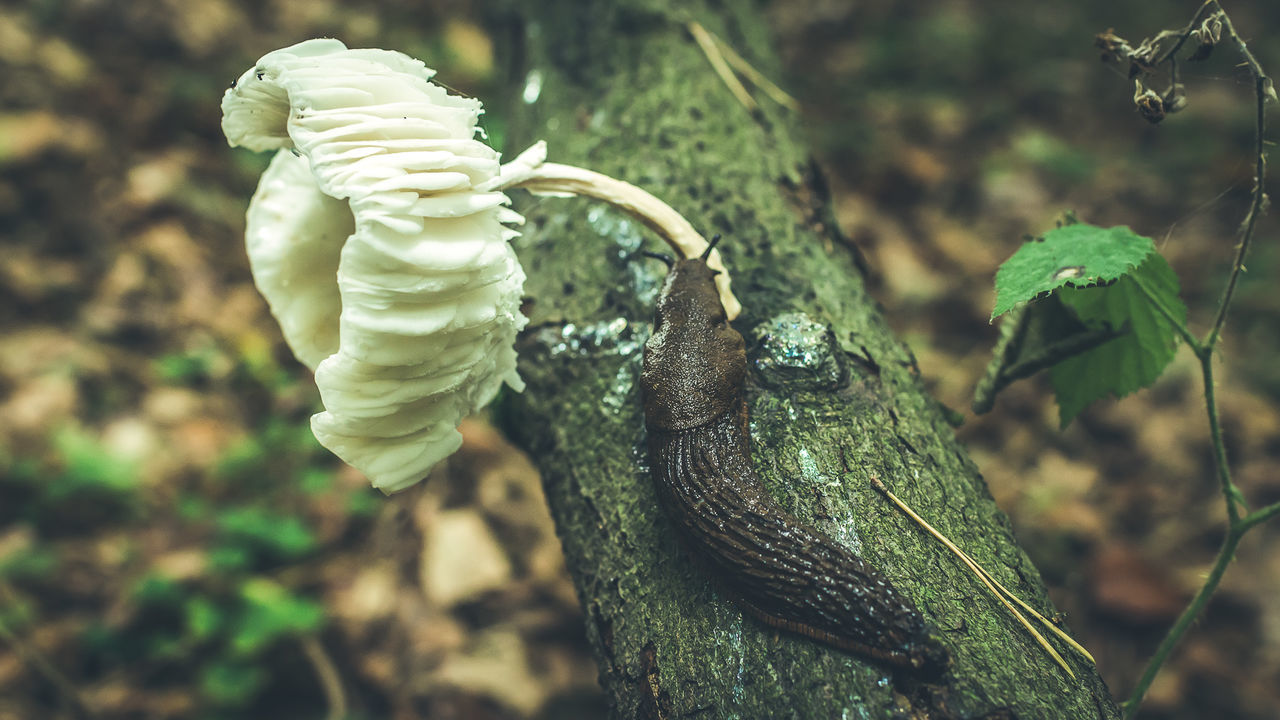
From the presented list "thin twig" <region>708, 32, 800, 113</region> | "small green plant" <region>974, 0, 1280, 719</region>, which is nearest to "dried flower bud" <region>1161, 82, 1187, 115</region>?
"small green plant" <region>974, 0, 1280, 719</region>

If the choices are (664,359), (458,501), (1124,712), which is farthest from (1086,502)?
(458,501)

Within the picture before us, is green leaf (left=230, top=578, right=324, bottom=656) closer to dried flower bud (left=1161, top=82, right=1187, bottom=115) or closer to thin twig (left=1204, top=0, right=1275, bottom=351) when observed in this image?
thin twig (left=1204, top=0, right=1275, bottom=351)

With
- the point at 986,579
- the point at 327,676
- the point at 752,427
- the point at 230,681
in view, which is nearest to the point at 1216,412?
the point at 986,579

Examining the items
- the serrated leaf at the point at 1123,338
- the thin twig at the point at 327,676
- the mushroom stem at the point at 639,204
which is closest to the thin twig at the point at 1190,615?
the serrated leaf at the point at 1123,338

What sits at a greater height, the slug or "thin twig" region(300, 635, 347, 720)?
the slug

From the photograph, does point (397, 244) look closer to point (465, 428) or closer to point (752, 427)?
point (752, 427)

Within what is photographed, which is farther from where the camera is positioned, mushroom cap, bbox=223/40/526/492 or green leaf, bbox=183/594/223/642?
green leaf, bbox=183/594/223/642
